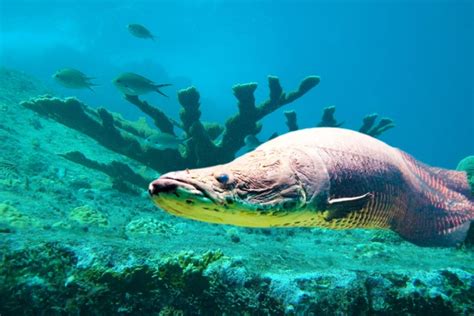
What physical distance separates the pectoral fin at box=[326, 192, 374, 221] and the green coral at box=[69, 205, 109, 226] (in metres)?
4.89

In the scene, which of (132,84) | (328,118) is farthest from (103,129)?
(328,118)

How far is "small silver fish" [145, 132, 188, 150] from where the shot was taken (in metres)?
7.43

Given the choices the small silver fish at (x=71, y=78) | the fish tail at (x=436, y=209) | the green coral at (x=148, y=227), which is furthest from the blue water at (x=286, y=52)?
the fish tail at (x=436, y=209)

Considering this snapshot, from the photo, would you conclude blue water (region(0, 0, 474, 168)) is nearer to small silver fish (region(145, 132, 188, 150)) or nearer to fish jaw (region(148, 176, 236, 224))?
small silver fish (region(145, 132, 188, 150))

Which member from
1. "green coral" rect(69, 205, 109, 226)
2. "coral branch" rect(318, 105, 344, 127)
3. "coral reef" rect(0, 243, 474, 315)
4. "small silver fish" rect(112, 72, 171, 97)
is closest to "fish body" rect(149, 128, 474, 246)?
"coral reef" rect(0, 243, 474, 315)

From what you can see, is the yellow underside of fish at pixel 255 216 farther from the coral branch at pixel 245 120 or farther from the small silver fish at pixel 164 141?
the small silver fish at pixel 164 141

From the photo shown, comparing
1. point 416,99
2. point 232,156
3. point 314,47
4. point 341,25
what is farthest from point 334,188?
point 416,99

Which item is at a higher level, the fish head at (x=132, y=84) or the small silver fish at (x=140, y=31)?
the small silver fish at (x=140, y=31)

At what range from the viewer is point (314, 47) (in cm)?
10038

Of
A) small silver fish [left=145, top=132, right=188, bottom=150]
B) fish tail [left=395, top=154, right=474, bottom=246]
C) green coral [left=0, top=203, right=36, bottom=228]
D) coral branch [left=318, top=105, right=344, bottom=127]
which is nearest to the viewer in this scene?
fish tail [left=395, top=154, right=474, bottom=246]

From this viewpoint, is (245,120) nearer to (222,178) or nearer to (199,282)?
(199,282)

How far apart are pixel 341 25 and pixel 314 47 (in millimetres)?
13715

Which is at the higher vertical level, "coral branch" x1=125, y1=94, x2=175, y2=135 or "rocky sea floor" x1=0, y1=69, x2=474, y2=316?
"coral branch" x1=125, y1=94, x2=175, y2=135

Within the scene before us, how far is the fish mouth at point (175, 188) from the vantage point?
4.81 feet
